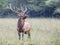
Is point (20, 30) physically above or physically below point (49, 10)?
above

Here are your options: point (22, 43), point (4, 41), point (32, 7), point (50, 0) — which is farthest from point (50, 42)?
point (32, 7)

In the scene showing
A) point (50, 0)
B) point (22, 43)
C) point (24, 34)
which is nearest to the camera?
point (22, 43)

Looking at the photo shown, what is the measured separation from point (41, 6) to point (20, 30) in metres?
Answer: 7.16

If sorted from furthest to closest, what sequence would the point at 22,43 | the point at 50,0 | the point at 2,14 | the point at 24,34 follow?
the point at 2,14 < the point at 50,0 < the point at 24,34 < the point at 22,43

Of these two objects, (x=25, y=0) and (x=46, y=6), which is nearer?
(x=25, y=0)

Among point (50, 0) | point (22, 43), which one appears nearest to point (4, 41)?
point (22, 43)

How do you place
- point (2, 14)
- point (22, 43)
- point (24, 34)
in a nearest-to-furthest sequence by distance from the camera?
point (22, 43)
point (24, 34)
point (2, 14)

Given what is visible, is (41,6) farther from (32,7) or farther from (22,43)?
(22,43)

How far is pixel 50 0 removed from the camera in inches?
482

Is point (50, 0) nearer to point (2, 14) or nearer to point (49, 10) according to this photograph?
point (49, 10)

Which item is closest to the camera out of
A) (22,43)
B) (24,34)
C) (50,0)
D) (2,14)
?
(22,43)

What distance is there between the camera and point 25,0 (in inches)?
497

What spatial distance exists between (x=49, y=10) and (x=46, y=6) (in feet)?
1.48

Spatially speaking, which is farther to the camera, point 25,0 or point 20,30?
point 25,0
